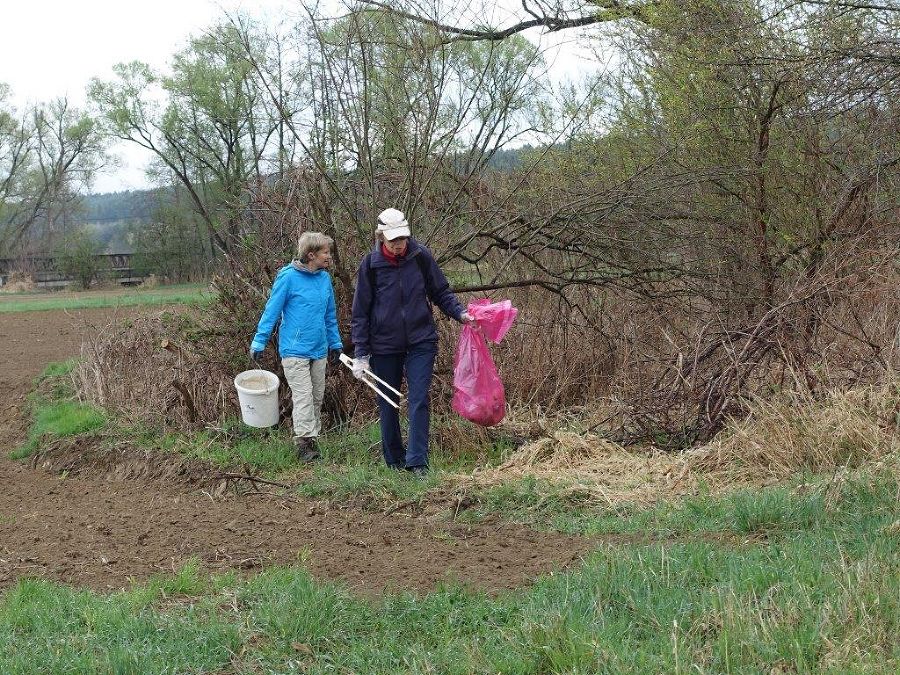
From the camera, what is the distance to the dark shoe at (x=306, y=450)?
783 cm

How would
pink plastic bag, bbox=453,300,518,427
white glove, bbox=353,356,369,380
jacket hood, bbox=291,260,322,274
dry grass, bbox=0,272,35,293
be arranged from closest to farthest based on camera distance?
1. pink plastic bag, bbox=453,300,518,427
2. white glove, bbox=353,356,369,380
3. jacket hood, bbox=291,260,322,274
4. dry grass, bbox=0,272,35,293

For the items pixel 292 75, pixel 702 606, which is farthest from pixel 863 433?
pixel 292 75

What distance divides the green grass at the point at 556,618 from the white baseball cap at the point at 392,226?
2.87 m

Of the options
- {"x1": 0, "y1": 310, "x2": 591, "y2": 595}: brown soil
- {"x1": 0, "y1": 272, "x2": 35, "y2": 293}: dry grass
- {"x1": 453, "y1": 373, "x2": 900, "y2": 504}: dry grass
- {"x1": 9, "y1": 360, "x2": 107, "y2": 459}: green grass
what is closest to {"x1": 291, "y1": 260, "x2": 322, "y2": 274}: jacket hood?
{"x1": 0, "y1": 310, "x2": 591, "y2": 595}: brown soil

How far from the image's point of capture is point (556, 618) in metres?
3.64

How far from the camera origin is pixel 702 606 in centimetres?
364

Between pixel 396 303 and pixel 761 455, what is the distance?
278 centimetres

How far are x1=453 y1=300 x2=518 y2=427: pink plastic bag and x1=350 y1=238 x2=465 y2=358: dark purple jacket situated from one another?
21 cm

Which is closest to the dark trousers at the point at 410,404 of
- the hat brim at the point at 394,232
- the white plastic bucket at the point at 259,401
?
the hat brim at the point at 394,232

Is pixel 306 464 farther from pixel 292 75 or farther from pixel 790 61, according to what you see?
pixel 790 61

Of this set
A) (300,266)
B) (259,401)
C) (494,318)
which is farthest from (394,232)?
(259,401)

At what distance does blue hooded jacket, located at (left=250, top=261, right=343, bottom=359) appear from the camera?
7.67 m

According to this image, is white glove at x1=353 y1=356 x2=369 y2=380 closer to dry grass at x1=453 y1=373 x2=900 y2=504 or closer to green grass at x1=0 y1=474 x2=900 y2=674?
dry grass at x1=453 y1=373 x2=900 y2=504

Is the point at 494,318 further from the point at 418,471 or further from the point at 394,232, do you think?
the point at 418,471
